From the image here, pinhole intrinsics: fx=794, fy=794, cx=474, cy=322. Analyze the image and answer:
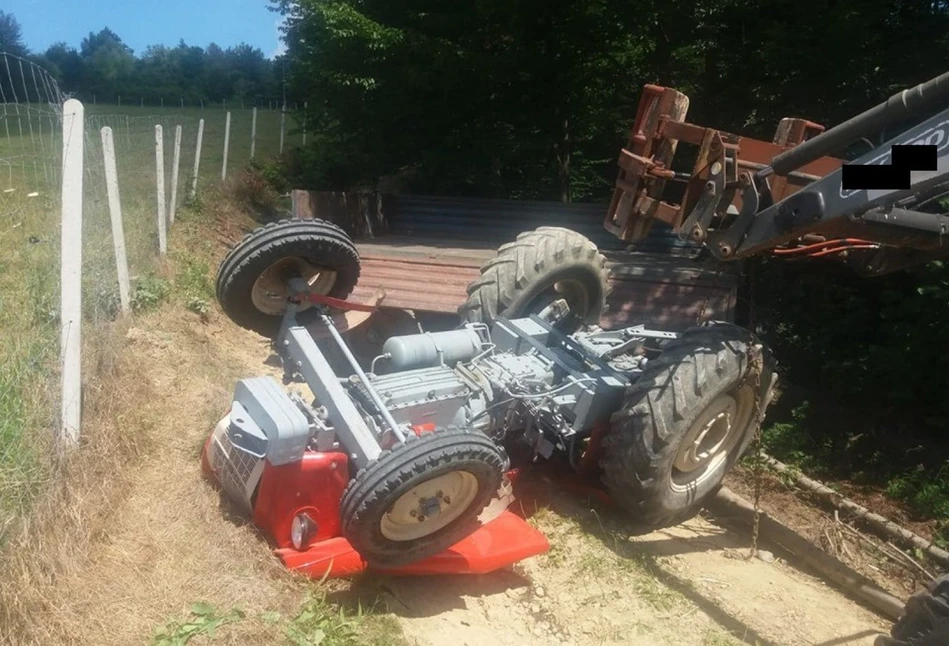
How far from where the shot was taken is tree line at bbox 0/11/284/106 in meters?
41.1

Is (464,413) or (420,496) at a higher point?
(464,413)

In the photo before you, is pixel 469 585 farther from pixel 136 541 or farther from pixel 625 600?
pixel 136 541

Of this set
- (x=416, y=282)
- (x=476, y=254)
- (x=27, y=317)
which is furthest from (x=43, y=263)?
(x=476, y=254)

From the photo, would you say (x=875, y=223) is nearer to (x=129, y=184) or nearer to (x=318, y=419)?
(x=318, y=419)

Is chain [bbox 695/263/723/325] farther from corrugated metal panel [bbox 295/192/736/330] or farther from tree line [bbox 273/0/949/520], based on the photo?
tree line [bbox 273/0/949/520]

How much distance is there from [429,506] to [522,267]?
222cm

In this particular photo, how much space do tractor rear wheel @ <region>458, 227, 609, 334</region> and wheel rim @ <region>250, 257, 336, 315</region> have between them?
1038 mm

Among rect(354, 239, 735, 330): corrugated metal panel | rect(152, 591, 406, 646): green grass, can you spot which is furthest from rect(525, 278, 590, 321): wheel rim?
rect(152, 591, 406, 646): green grass

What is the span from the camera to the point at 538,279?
5.38m

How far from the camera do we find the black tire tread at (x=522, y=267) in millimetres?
5316

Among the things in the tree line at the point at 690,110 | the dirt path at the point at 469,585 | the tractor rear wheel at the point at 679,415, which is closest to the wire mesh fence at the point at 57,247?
the dirt path at the point at 469,585

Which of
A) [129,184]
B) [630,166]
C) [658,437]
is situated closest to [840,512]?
[658,437]

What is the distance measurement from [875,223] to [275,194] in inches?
509

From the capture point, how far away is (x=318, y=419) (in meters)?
3.83
